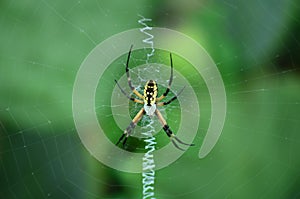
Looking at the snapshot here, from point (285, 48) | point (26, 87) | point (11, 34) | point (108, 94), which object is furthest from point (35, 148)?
point (285, 48)

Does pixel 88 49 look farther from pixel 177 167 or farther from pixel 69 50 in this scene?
pixel 177 167

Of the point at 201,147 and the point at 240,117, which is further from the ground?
the point at 240,117

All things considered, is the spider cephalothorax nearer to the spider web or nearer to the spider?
the spider

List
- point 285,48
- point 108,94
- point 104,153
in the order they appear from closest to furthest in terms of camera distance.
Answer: point 285,48
point 104,153
point 108,94

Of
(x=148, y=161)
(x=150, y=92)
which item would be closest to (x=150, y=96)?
(x=150, y=92)

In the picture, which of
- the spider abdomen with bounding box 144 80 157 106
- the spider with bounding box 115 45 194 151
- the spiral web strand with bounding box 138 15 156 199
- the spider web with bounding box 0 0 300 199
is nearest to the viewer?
the spider web with bounding box 0 0 300 199

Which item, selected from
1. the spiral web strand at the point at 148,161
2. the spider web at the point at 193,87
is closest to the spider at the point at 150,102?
the spiral web strand at the point at 148,161

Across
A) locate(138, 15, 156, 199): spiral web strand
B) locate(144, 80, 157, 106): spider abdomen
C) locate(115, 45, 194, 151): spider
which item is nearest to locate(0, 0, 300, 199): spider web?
locate(138, 15, 156, 199): spiral web strand
